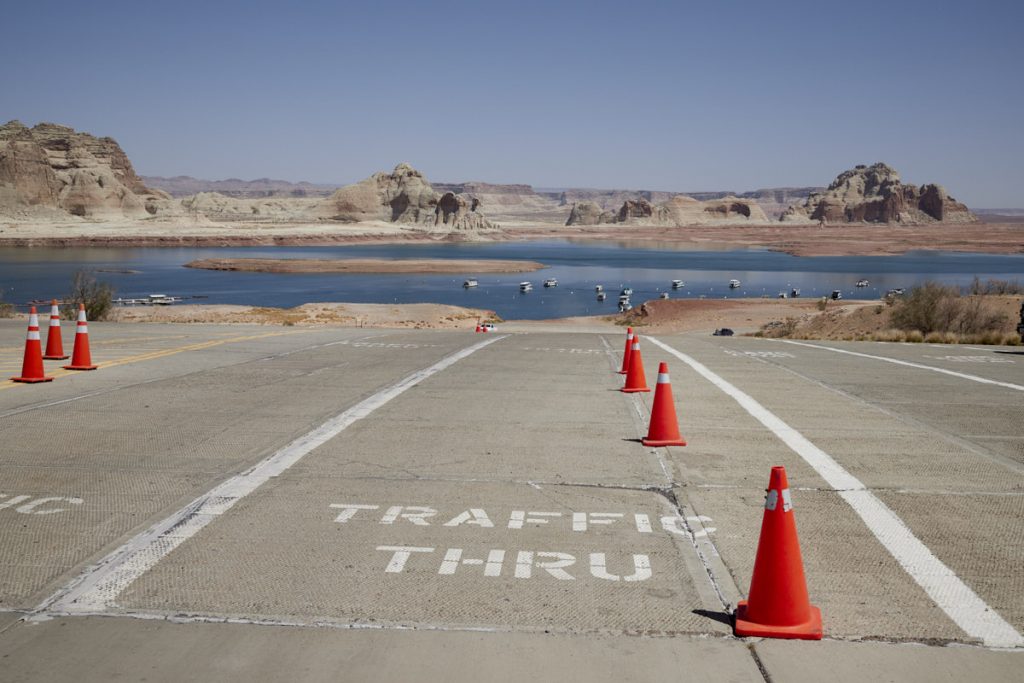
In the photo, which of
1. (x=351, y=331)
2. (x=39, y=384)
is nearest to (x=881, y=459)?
(x=39, y=384)

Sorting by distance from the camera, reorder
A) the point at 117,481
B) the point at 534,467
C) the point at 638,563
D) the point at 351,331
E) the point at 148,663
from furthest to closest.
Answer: the point at 351,331 → the point at 534,467 → the point at 117,481 → the point at 638,563 → the point at 148,663

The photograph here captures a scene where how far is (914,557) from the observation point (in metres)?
5.80

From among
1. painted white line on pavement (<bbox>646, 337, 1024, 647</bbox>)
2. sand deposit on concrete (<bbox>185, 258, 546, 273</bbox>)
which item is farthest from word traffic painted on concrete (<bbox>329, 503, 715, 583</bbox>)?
sand deposit on concrete (<bbox>185, 258, 546, 273</bbox>)

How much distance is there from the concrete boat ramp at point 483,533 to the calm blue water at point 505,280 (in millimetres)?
56360

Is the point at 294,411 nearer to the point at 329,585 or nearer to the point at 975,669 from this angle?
the point at 329,585

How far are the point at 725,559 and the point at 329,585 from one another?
7.44 ft

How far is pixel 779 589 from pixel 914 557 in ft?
5.15

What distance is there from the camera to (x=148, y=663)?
4230 millimetres

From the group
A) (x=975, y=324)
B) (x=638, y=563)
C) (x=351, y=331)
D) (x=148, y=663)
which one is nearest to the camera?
(x=148, y=663)

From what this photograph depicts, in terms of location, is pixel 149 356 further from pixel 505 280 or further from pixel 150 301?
pixel 505 280

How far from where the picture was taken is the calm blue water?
278 ft

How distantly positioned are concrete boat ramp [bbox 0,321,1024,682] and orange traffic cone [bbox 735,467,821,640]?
3.8 inches

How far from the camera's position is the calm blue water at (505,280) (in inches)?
3342

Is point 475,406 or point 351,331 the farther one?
point 351,331
